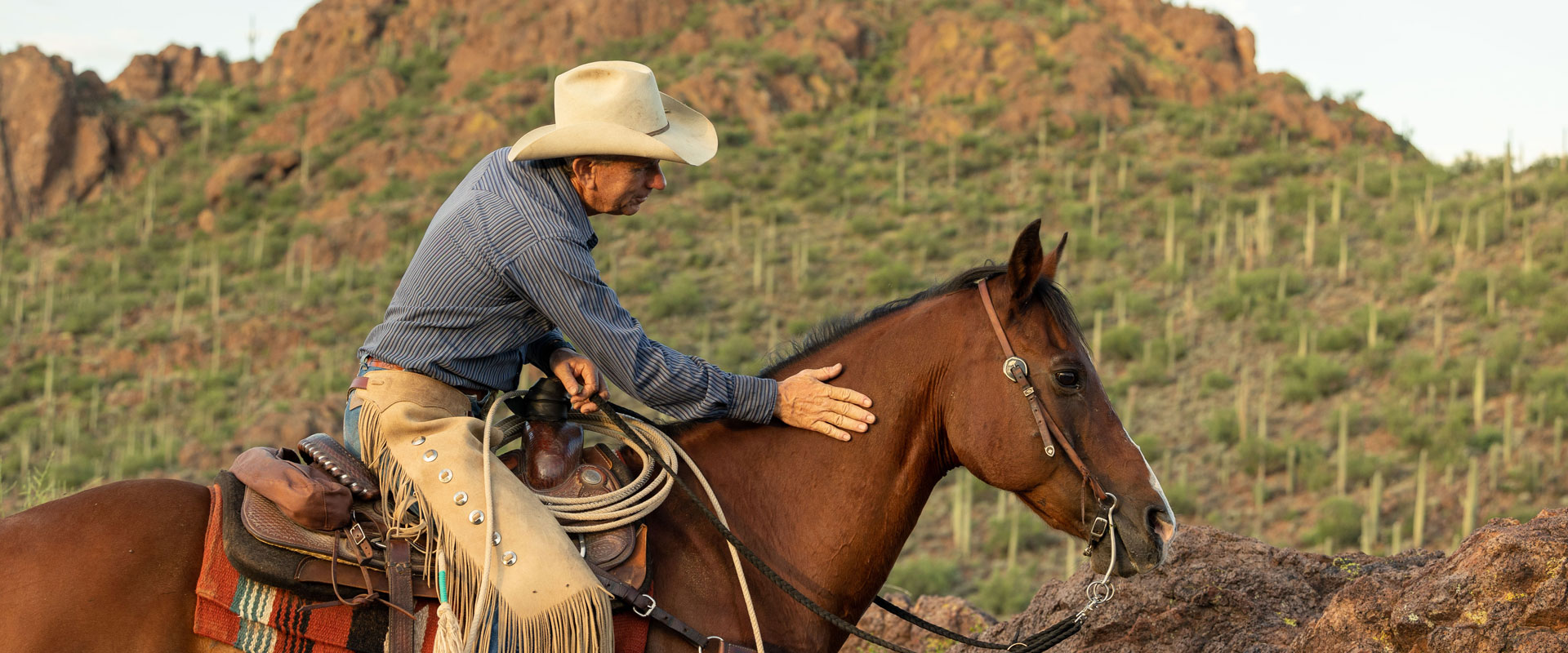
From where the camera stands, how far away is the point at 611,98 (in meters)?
3.36

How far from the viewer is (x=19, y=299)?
2981 cm

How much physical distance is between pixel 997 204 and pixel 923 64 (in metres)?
12.4

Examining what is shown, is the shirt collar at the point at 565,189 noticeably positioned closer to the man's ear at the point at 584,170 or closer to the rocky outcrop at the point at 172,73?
the man's ear at the point at 584,170

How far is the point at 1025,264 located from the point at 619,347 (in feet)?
3.89

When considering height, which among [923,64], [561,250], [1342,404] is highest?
[923,64]

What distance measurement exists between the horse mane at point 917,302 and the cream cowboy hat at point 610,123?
68 centimetres

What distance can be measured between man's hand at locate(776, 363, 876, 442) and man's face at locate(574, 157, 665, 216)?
2.39 feet

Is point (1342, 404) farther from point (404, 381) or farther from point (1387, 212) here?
point (404, 381)

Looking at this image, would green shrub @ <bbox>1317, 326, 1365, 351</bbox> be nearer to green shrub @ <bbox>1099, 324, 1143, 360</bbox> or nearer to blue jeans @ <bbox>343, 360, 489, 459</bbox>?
green shrub @ <bbox>1099, 324, 1143, 360</bbox>

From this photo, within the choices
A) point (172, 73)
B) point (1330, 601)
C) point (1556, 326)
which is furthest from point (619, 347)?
point (172, 73)

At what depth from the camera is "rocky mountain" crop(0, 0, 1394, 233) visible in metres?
36.8

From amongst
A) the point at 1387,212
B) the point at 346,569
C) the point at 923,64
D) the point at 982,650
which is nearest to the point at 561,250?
the point at 346,569

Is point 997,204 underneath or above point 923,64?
underneath

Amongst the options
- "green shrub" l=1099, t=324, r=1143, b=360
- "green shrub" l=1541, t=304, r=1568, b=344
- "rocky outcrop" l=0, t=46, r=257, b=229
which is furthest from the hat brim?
"rocky outcrop" l=0, t=46, r=257, b=229
